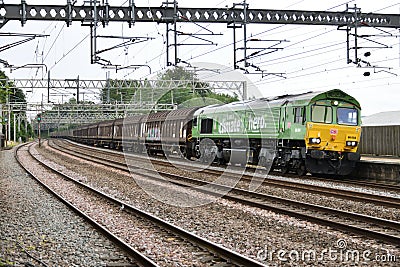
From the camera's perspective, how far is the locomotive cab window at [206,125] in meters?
28.9

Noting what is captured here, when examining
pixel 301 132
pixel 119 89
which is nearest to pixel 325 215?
pixel 301 132

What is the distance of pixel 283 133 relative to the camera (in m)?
22.1

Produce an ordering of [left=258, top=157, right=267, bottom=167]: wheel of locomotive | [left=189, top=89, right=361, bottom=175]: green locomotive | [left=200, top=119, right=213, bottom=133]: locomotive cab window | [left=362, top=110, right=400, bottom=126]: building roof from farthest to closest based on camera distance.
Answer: [left=362, top=110, right=400, bottom=126]: building roof
[left=200, top=119, right=213, bottom=133]: locomotive cab window
[left=258, top=157, right=267, bottom=167]: wheel of locomotive
[left=189, top=89, right=361, bottom=175]: green locomotive

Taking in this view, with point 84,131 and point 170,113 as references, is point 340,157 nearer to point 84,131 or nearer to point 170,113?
point 170,113

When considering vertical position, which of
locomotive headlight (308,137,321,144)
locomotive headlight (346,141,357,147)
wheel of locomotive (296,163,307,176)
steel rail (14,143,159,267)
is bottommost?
steel rail (14,143,159,267)

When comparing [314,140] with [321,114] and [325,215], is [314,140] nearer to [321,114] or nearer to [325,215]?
[321,114]

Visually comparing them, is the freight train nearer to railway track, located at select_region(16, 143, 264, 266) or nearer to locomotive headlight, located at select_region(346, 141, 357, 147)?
locomotive headlight, located at select_region(346, 141, 357, 147)

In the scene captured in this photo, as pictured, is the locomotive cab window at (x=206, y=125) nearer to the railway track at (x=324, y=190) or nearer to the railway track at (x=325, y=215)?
the railway track at (x=324, y=190)

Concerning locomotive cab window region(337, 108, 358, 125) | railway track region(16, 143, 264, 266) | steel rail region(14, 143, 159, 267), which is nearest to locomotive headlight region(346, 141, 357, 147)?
locomotive cab window region(337, 108, 358, 125)
